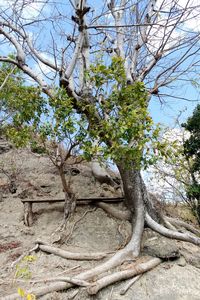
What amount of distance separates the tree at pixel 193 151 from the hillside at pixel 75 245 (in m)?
2.58

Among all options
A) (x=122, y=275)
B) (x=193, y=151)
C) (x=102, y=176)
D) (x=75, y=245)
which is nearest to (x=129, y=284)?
(x=122, y=275)

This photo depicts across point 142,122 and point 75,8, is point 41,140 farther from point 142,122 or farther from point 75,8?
point 75,8

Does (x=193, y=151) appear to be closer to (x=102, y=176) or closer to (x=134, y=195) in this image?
A: (x=102, y=176)

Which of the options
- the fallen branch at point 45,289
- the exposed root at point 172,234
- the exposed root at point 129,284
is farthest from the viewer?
the exposed root at point 172,234

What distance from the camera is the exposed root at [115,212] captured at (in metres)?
6.85

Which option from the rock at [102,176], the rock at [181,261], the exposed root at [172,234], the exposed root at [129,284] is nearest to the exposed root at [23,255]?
the exposed root at [129,284]

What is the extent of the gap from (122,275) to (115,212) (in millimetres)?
1997

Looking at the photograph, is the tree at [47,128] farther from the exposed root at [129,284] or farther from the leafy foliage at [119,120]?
the exposed root at [129,284]

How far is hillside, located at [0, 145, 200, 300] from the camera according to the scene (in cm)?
503

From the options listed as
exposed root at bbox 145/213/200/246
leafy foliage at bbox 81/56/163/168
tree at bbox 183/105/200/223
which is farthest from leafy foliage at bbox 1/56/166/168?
tree at bbox 183/105/200/223

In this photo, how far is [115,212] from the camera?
7000 millimetres

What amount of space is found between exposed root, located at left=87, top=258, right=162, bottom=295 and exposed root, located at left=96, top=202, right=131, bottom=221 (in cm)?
132

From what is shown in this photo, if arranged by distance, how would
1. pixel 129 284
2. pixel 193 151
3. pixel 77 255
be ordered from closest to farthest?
pixel 129 284 < pixel 77 255 < pixel 193 151

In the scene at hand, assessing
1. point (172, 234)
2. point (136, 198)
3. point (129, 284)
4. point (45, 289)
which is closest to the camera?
point (45, 289)
